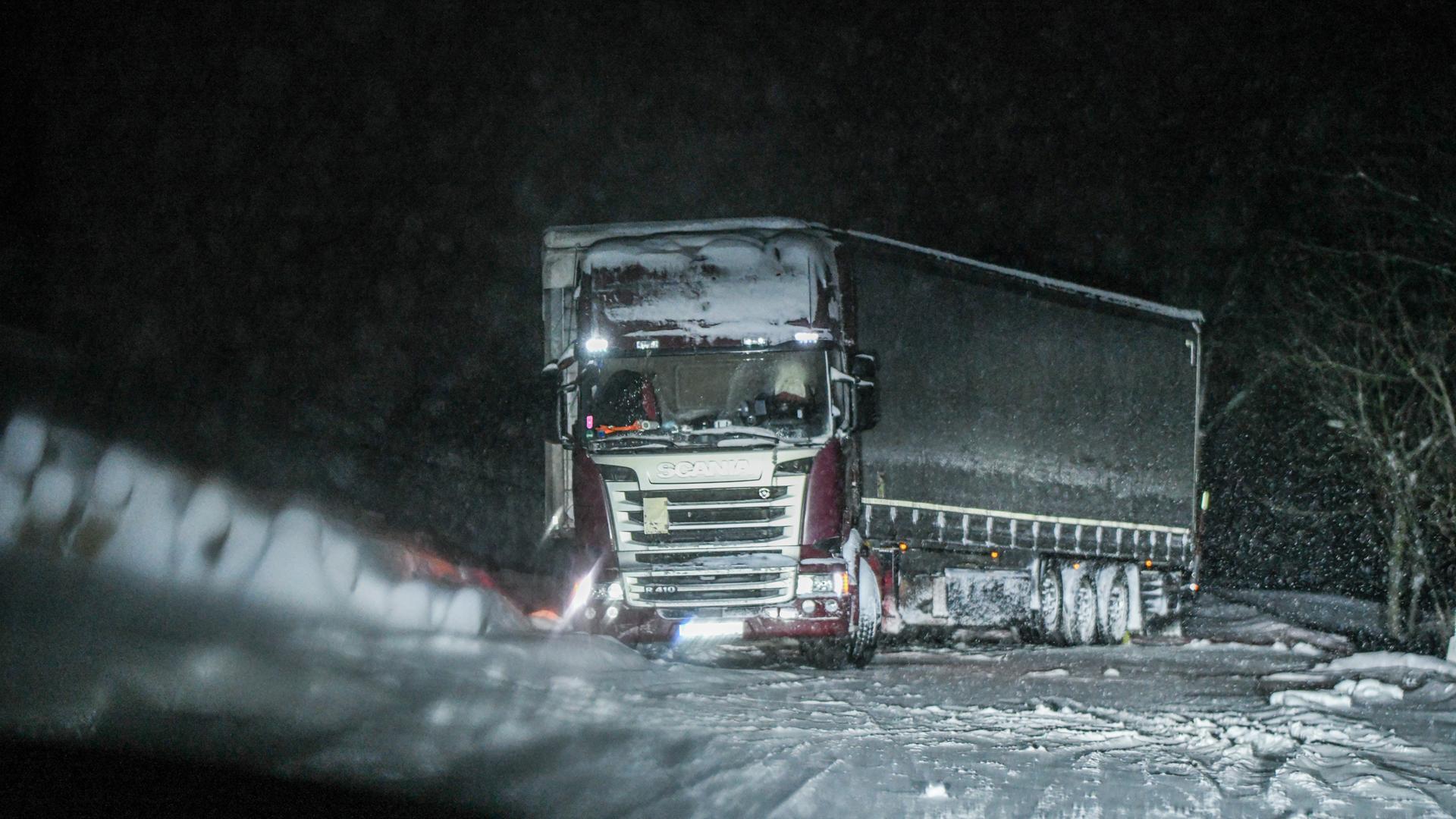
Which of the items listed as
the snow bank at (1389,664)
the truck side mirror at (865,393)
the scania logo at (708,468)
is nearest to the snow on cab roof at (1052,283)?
the truck side mirror at (865,393)

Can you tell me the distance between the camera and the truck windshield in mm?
11328

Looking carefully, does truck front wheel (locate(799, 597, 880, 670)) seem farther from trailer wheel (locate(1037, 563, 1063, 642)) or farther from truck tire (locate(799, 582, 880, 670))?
trailer wheel (locate(1037, 563, 1063, 642))

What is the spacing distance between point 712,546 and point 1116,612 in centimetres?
621

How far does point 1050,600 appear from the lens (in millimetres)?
15031

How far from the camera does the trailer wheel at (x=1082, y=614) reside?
15117mm

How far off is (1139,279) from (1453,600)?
1947cm

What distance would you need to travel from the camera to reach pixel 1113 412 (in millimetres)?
15555

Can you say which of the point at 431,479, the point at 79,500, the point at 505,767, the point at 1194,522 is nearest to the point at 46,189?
the point at 431,479

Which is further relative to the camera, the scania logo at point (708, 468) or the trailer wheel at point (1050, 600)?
the trailer wheel at point (1050, 600)

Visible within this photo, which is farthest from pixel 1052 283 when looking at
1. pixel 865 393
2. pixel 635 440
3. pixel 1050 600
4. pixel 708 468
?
pixel 635 440

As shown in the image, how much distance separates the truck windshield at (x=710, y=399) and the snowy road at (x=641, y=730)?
199cm

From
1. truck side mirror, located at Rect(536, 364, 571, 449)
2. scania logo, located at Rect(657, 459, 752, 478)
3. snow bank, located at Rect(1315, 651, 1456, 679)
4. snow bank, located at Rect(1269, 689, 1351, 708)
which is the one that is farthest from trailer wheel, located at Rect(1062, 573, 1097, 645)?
truck side mirror, located at Rect(536, 364, 571, 449)

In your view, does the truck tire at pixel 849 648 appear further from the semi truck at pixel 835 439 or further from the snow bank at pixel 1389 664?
the snow bank at pixel 1389 664

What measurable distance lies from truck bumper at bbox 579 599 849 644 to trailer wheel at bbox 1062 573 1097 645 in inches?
180
